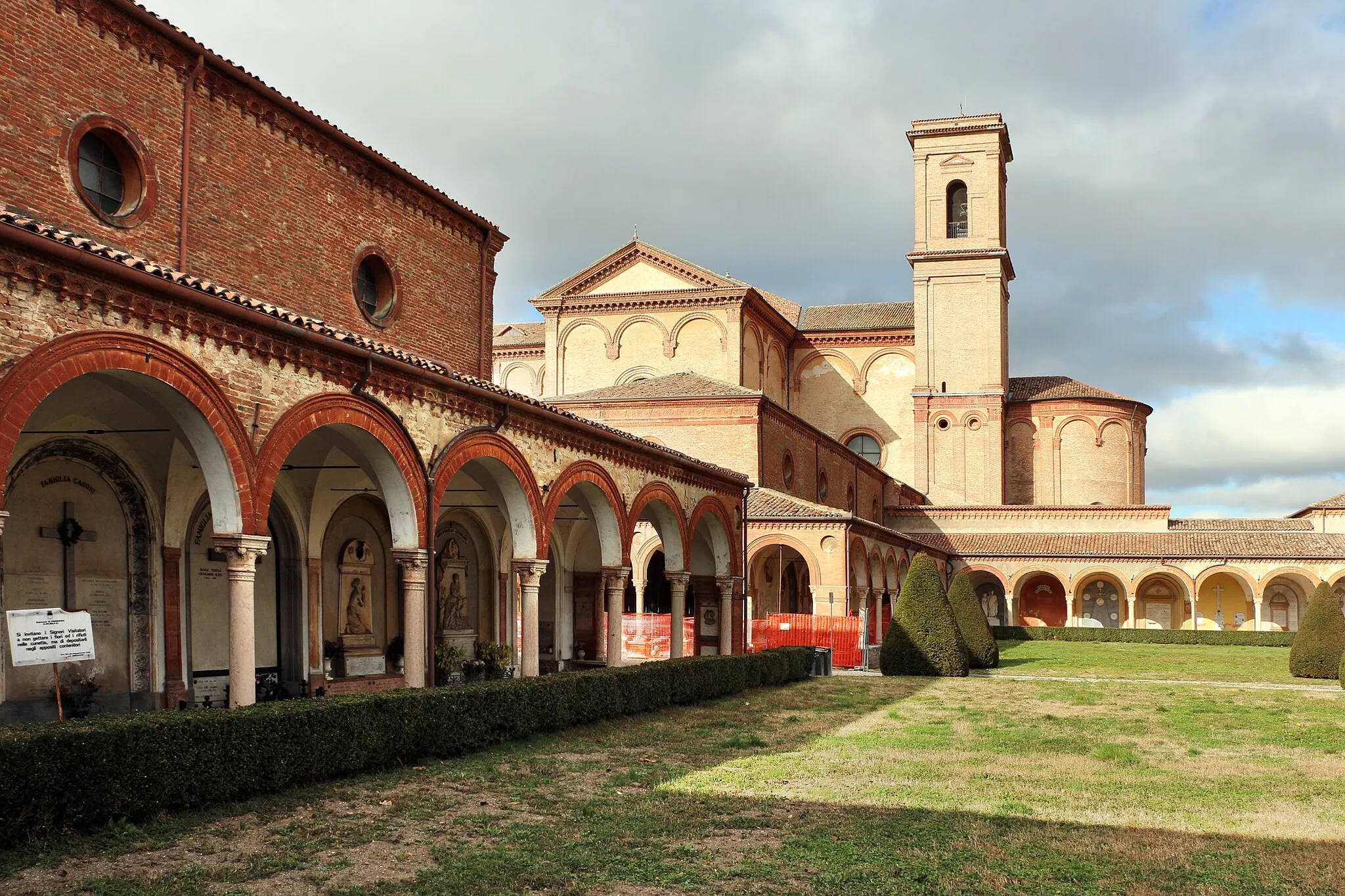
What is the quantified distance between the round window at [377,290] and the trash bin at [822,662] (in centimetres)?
1173

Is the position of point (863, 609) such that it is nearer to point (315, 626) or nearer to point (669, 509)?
point (669, 509)

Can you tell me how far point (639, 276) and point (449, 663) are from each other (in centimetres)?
2331

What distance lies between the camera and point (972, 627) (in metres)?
29.5

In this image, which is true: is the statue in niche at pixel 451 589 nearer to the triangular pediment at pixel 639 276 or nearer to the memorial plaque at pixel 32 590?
the memorial plaque at pixel 32 590

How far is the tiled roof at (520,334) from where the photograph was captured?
167 ft

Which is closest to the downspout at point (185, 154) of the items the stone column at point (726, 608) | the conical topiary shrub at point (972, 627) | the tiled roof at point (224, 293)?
the tiled roof at point (224, 293)

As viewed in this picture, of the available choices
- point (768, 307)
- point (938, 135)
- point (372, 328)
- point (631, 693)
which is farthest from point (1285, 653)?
point (372, 328)

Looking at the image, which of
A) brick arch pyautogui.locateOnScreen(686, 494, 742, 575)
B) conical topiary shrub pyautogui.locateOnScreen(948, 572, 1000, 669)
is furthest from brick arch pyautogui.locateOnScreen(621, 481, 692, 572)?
conical topiary shrub pyautogui.locateOnScreen(948, 572, 1000, 669)

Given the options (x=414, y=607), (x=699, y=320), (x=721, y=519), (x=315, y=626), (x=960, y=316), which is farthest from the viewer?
(x=960, y=316)

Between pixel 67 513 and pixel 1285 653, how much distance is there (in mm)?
35135

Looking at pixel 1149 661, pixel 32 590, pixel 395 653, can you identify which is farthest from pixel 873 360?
pixel 32 590

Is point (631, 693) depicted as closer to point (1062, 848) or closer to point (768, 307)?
point (1062, 848)

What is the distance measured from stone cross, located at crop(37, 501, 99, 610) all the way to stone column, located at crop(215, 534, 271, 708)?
3.34 m

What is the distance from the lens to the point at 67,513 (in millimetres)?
13430
